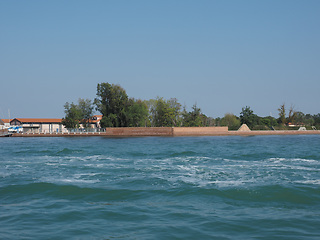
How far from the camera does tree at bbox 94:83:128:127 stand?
72688mm

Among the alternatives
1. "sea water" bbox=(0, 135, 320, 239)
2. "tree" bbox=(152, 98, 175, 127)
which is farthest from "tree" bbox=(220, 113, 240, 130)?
"sea water" bbox=(0, 135, 320, 239)

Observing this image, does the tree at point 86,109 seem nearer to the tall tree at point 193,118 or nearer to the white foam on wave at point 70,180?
the tall tree at point 193,118

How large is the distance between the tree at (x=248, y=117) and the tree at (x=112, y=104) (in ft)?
91.4

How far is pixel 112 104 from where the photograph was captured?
240 ft

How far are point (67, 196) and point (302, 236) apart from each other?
5.78 meters

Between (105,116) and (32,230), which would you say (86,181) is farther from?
(105,116)

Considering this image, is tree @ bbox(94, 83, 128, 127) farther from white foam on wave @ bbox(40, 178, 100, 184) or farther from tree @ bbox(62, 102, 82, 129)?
white foam on wave @ bbox(40, 178, 100, 184)

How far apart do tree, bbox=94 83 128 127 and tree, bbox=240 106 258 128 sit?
27.9 m

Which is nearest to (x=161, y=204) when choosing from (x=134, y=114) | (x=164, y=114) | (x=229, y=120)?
(x=134, y=114)

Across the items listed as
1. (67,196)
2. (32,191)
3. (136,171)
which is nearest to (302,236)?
(67,196)

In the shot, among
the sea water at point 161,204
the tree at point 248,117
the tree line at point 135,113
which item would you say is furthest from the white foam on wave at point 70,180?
the tree at point 248,117

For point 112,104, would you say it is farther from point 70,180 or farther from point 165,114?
point 70,180

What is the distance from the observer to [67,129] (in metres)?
75.8

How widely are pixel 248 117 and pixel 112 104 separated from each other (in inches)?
1239
